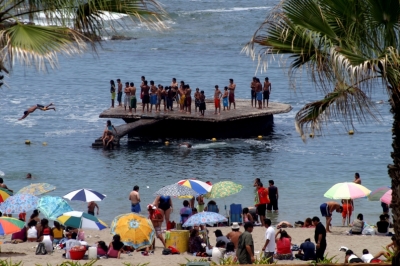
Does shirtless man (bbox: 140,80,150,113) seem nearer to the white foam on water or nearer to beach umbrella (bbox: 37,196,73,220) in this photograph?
the white foam on water

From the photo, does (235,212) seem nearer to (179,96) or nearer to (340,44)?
(340,44)

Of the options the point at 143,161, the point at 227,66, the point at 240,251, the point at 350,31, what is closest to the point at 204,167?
the point at 143,161

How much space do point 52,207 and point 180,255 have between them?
11.1 feet

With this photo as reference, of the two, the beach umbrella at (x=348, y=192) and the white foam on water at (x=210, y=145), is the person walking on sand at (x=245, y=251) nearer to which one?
the beach umbrella at (x=348, y=192)

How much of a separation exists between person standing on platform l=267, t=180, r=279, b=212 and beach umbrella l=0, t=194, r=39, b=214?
7334mm

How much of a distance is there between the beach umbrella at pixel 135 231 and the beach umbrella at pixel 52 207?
6.71 ft

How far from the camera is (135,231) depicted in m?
17.9

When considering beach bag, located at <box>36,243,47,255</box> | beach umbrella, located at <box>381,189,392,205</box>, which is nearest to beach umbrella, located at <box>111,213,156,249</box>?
beach bag, located at <box>36,243,47,255</box>

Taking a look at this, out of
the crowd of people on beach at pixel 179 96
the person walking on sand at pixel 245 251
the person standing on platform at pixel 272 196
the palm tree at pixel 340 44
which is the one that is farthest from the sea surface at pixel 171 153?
the palm tree at pixel 340 44

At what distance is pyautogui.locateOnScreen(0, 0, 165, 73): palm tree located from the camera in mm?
10641

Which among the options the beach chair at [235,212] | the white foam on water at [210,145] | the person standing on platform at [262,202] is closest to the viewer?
the beach chair at [235,212]

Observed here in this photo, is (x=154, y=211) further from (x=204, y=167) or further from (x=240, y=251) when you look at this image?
(x=204, y=167)

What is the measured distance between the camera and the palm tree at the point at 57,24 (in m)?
10.6

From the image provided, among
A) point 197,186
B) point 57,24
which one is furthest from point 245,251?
point 197,186
